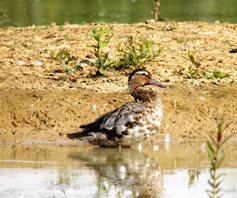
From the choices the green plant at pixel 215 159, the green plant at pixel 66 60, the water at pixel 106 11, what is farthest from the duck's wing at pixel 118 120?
the water at pixel 106 11

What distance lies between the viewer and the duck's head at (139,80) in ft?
40.7

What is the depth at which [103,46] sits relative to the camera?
13375 mm

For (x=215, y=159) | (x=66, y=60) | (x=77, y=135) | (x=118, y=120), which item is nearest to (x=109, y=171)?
(x=118, y=120)

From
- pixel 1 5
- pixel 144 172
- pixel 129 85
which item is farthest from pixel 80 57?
pixel 1 5

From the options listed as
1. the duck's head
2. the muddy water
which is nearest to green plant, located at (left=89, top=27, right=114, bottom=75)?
the duck's head

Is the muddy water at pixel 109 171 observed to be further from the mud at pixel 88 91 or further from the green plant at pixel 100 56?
the green plant at pixel 100 56

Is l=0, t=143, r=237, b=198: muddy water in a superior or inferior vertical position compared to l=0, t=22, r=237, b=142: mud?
inferior

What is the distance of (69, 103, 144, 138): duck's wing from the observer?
39.0 feet

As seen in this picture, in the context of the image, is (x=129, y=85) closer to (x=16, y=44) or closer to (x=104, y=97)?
(x=104, y=97)

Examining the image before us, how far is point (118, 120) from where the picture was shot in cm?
1189

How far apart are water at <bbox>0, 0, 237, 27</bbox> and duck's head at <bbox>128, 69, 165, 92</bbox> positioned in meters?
6.42

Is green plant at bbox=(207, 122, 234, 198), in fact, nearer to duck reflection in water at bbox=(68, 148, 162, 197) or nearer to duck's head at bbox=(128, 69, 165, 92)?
duck reflection in water at bbox=(68, 148, 162, 197)

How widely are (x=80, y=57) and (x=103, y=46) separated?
801 millimetres

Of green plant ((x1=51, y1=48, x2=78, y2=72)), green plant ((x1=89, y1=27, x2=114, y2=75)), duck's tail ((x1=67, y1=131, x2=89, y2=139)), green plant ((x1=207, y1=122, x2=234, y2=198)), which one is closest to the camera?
green plant ((x1=207, y1=122, x2=234, y2=198))
